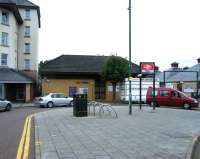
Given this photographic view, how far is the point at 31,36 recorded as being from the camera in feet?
219

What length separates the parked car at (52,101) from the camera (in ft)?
143

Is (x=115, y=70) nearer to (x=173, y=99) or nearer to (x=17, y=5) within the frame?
(x=173, y=99)

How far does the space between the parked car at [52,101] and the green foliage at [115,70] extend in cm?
1293

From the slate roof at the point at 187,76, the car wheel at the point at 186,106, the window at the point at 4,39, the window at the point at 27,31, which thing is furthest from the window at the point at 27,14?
the car wheel at the point at 186,106

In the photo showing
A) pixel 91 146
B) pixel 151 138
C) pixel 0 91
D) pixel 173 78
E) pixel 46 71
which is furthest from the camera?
pixel 173 78

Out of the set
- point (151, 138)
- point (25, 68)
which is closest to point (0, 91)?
point (25, 68)

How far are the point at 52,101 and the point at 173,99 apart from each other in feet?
40.4

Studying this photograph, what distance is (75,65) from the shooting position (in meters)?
64.7

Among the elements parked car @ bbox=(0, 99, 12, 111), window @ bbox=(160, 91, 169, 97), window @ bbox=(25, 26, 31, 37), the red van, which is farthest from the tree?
parked car @ bbox=(0, 99, 12, 111)

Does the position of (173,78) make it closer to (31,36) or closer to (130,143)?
(31,36)

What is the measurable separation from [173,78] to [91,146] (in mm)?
66991

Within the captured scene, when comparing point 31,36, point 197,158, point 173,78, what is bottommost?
point 197,158

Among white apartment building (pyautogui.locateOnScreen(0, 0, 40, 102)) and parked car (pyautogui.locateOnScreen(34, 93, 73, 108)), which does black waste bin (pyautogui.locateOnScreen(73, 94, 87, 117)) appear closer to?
parked car (pyautogui.locateOnScreen(34, 93, 73, 108))

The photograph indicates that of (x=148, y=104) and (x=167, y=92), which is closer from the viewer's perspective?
(x=167, y=92)
